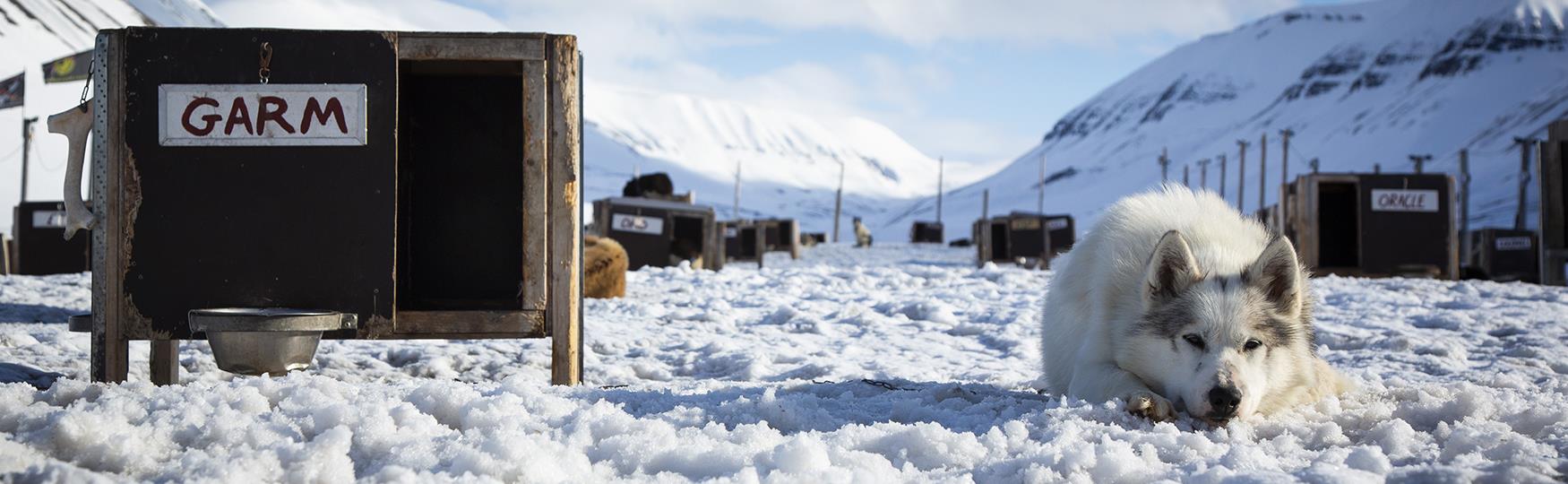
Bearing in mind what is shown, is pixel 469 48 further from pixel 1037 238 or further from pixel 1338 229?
pixel 1037 238

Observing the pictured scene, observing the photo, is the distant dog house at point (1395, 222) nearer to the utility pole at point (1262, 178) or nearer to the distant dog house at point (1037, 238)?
the distant dog house at point (1037, 238)

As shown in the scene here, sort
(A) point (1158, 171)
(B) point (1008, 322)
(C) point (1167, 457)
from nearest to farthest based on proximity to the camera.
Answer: (C) point (1167, 457) < (B) point (1008, 322) < (A) point (1158, 171)

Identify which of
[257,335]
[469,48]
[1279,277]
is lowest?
[257,335]

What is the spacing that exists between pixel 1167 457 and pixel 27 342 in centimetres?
556

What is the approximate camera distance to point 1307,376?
3.42 m

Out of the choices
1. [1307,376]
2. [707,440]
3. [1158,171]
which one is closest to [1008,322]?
[1307,376]

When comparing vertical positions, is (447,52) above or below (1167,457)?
above

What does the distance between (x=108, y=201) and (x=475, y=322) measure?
54.4 inches

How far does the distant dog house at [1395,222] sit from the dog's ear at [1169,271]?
9038 millimetres

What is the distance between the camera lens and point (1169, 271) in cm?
337

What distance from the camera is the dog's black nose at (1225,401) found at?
2.97 meters

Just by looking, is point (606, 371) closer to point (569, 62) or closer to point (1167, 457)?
point (569, 62)

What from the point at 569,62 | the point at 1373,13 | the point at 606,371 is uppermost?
the point at 1373,13

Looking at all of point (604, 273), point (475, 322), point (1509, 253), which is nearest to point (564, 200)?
point (475, 322)
